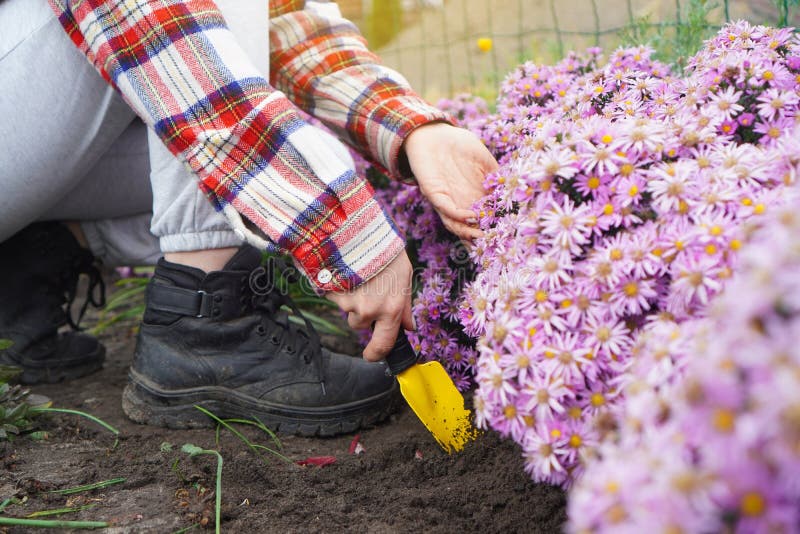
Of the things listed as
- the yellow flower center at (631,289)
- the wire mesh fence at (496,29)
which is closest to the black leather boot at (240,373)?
the yellow flower center at (631,289)

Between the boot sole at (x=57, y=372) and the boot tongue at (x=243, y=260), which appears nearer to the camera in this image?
the boot tongue at (x=243, y=260)

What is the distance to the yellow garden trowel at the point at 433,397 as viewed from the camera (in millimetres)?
1575

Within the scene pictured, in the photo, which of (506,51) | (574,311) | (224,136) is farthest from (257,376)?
(506,51)

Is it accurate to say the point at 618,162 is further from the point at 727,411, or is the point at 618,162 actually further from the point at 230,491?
the point at 230,491

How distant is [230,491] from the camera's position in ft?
4.77

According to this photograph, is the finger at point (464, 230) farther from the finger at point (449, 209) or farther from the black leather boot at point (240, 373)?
the black leather boot at point (240, 373)

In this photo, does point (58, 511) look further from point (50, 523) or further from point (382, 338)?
point (382, 338)

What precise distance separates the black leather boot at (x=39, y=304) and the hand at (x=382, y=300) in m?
1.19

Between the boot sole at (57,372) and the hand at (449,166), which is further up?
the hand at (449,166)

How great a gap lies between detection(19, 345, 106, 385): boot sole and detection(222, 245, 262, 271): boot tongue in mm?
829

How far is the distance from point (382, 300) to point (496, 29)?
3927 mm

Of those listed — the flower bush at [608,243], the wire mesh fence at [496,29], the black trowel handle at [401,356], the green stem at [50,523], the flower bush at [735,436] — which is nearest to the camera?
the flower bush at [735,436]

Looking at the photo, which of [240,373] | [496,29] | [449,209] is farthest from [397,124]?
[496,29]

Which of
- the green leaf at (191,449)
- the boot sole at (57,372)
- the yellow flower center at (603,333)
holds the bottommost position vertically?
the boot sole at (57,372)
